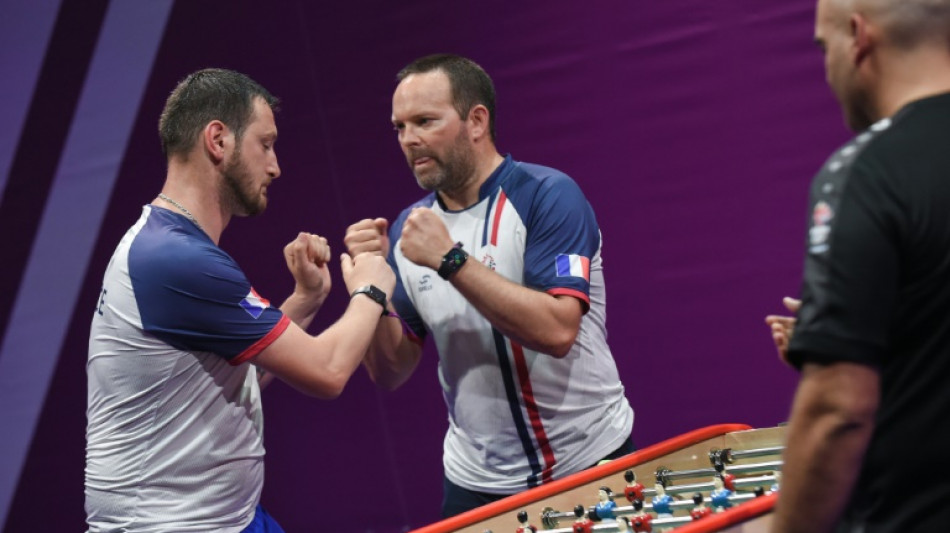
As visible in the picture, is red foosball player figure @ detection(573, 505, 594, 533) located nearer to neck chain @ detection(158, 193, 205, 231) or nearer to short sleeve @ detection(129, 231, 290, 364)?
short sleeve @ detection(129, 231, 290, 364)

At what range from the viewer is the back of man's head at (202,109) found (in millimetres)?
2736

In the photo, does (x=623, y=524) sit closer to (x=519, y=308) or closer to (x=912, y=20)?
(x=519, y=308)

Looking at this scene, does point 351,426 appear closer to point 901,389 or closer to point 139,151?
point 139,151

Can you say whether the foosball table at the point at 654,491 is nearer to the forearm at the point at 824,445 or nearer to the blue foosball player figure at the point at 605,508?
the blue foosball player figure at the point at 605,508

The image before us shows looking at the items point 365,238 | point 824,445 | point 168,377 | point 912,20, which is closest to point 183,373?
point 168,377

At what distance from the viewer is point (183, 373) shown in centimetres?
248

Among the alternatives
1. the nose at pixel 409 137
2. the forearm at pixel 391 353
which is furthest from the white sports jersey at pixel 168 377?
the nose at pixel 409 137

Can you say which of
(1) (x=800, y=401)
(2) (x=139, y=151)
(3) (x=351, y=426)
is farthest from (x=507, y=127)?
(1) (x=800, y=401)

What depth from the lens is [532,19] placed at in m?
4.15

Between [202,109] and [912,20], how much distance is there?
182cm

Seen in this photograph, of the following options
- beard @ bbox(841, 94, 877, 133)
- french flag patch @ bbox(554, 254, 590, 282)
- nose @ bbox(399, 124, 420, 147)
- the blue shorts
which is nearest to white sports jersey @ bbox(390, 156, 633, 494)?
french flag patch @ bbox(554, 254, 590, 282)

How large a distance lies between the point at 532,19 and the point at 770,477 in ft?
7.59

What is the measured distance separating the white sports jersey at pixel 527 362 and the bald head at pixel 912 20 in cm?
150

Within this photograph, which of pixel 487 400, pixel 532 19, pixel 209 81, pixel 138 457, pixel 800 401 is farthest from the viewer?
pixel 532 19
